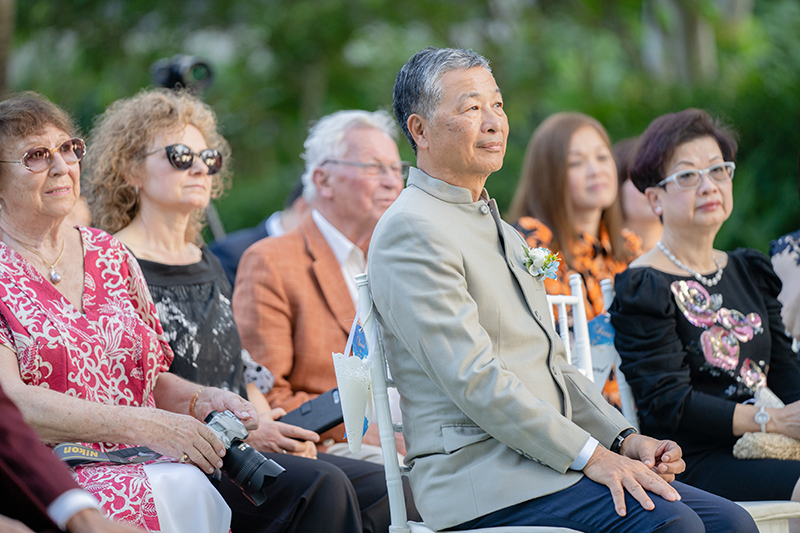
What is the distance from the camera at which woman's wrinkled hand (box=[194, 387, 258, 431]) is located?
2457mm

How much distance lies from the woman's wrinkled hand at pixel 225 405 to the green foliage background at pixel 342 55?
16.9 ft

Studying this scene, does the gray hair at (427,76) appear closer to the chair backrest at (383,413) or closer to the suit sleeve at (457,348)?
the suit sleeve at (457,348)

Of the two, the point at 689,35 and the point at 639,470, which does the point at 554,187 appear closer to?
the point at 639,470

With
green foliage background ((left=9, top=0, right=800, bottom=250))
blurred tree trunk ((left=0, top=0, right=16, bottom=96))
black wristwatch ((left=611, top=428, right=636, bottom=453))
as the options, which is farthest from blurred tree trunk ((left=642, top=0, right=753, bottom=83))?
black wristwatch ((left=611, top=428, right=636, bottom=453))

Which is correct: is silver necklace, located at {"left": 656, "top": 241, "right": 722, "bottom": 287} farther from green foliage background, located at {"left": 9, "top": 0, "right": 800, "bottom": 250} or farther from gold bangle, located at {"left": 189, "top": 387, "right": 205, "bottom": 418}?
green foliage background, located at {"left": 9, "top": 0, "right": 800, "bottom": 250}

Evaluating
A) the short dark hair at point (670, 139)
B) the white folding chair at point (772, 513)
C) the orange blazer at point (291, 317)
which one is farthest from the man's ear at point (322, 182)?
the white folding chair at point (772, 513)

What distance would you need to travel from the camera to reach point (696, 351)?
9.48 feet

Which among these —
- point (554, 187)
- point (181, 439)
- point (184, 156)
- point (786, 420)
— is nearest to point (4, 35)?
point (184, 156)

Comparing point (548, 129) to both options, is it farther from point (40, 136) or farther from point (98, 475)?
point (98, 475)

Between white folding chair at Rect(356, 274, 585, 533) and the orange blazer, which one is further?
the orange blazer

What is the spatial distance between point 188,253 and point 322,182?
87 centimetres

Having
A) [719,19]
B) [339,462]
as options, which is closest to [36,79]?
[719,19]

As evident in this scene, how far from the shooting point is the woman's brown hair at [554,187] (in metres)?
3.96

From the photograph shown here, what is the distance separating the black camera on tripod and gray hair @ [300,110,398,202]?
1.02m
